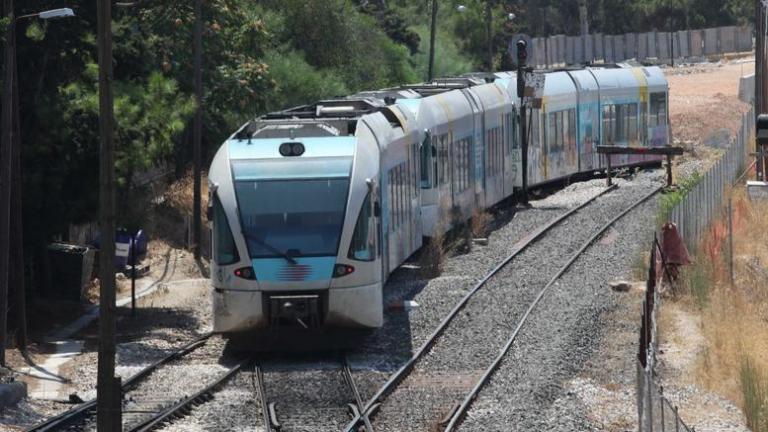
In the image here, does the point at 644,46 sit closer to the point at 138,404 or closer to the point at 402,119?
the point at 402,119

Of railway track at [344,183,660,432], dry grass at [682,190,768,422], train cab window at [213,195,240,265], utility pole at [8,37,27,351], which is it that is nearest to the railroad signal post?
dry grass at [682,190,768,422]

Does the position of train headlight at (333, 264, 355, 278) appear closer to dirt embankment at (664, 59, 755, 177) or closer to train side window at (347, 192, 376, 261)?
train side window at (347, 192, 376, 261)

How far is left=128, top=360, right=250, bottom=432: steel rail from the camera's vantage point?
16859 mm

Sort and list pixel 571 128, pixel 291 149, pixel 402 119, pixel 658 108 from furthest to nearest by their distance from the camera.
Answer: pixel 658 108, pixel 571 128, pixel 402 119, pixel 291 149

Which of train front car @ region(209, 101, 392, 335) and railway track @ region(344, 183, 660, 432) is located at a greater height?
train front car @ region(209, 101, 392, 335)

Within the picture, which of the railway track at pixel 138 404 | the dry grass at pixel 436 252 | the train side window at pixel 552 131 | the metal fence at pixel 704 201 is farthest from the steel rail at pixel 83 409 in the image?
the train side window at pixel 552 131

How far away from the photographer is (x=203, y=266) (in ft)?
112

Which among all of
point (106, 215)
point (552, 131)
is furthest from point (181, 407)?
point (552, 131)

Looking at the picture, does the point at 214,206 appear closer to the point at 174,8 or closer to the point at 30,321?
the point at 30,321

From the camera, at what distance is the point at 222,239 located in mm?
20562

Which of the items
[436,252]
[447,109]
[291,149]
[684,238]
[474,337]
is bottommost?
[474,337]

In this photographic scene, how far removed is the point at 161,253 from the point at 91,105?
8.82 meters

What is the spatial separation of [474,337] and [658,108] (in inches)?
1068

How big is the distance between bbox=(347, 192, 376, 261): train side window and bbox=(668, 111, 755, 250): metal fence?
26.7ft
